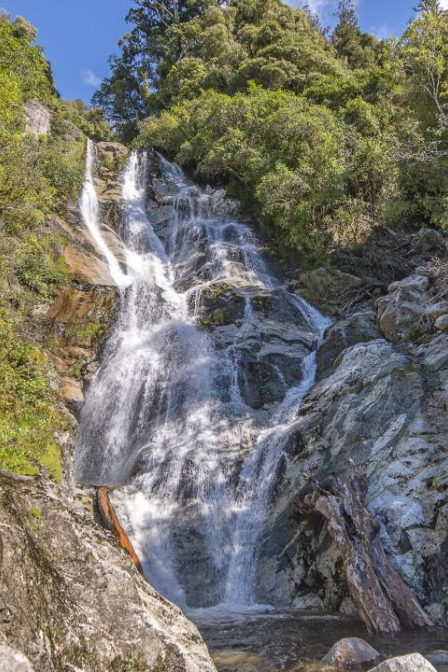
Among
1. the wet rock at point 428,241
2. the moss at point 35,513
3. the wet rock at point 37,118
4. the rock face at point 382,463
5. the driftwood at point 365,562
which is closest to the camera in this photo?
the moss at point 35,513

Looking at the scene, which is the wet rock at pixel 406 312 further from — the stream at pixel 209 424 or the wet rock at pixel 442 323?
the stream at pixel 209 424

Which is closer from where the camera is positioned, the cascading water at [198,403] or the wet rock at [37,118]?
the cascading water at [198,403]

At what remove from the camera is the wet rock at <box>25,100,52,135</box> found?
99.9ft

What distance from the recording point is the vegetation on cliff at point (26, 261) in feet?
34.8

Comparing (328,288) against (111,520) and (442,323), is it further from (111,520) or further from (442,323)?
(111,520)

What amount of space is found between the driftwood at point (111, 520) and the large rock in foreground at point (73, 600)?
5.97m

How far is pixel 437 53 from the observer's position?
17797 millimetres

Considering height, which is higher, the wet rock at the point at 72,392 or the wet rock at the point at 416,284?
the wet rock at the point at 416,284

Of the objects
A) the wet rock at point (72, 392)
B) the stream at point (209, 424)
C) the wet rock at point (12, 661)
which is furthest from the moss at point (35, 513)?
the wet rock at point (72, 392)

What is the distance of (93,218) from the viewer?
26.1 metres

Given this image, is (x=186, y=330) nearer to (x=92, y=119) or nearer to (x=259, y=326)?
(x=259, y=326)

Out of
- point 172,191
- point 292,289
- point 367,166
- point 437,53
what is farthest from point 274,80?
point 292,289

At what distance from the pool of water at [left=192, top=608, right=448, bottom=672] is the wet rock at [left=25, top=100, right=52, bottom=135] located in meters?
31.2

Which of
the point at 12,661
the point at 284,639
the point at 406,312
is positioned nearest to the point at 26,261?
the point at 406,312
